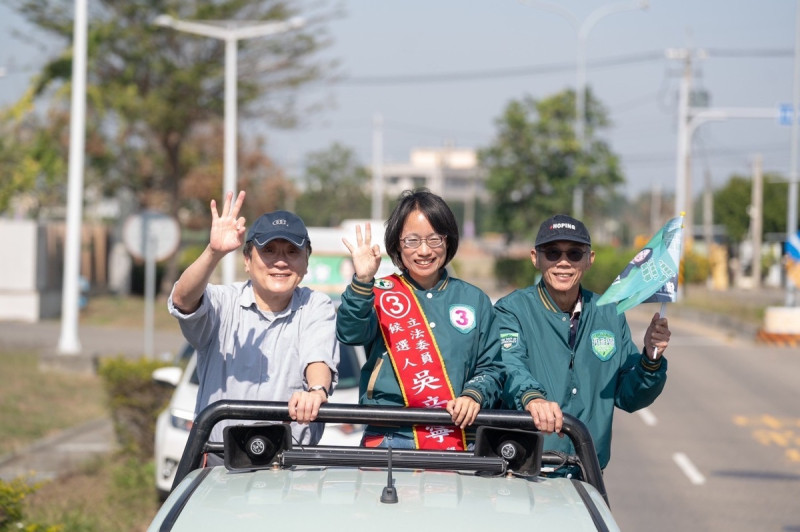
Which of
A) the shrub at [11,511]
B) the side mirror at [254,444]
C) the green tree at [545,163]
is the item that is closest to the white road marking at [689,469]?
the shrub at [11,511]

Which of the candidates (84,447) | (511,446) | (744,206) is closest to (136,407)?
(84,447)

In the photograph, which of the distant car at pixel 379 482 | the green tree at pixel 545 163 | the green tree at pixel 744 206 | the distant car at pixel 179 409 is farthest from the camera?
the green tree at pixel 744 206

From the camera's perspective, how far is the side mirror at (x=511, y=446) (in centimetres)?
324

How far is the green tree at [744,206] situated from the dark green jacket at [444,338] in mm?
64743

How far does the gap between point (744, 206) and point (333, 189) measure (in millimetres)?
24396

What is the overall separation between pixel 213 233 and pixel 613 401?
1.50 m

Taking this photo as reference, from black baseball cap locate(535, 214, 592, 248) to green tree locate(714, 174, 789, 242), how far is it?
212 ft

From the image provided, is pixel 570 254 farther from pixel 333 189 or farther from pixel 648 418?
pixel 333 189

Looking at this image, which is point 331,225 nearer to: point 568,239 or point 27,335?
point 27,335

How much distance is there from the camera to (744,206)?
222 ft

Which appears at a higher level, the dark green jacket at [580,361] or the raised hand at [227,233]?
the raised hand at [227,233]

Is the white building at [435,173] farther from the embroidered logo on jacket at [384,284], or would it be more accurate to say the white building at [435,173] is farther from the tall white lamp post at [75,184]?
the embroidered logo on jacket at [384,284]

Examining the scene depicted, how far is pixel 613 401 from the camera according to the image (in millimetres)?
4117

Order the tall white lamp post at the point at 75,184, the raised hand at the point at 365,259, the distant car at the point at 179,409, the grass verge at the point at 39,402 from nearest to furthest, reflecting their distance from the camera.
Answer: the raised hand at the point at 365,259 < the distant car at the point at 179,409 < the grass verge at the point at 39,402 < the tall white lamp post at the point at 75,184
